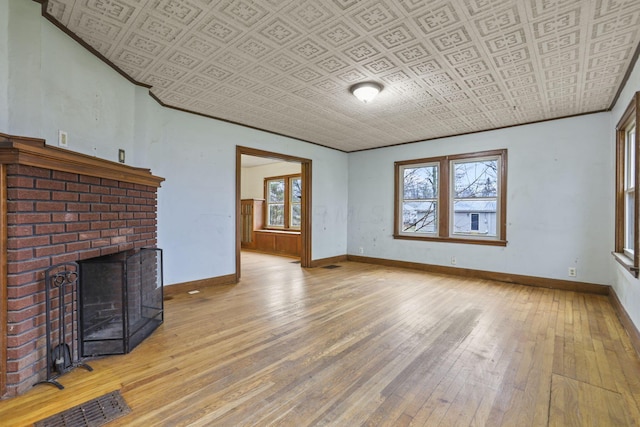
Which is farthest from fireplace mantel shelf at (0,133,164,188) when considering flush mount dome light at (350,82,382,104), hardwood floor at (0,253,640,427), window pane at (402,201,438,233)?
window pane at (402,201,438,233)

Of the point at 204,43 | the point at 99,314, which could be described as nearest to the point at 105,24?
the point at 204,43

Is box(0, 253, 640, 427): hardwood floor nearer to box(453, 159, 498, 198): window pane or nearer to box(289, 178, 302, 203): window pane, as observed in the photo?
box(453, 159, 498, 198): window pane

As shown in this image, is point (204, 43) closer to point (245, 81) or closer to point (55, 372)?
point (245, 81)

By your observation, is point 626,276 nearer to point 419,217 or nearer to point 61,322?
point 419,217

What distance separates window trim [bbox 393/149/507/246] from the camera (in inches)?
189

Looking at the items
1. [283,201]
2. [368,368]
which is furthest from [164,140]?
[283,201]

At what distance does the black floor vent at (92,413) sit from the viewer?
1532 mm

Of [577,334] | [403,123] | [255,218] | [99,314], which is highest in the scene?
[403,123]

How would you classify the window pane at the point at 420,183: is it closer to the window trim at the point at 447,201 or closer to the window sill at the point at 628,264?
the window trim at the point at 447,201

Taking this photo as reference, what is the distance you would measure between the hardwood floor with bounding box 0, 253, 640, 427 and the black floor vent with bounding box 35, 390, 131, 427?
59 mm

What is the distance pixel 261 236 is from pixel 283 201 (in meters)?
1.21

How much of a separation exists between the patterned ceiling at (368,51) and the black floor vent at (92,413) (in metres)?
2.57

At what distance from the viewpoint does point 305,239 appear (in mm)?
6055

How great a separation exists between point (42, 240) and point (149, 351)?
1107mm
